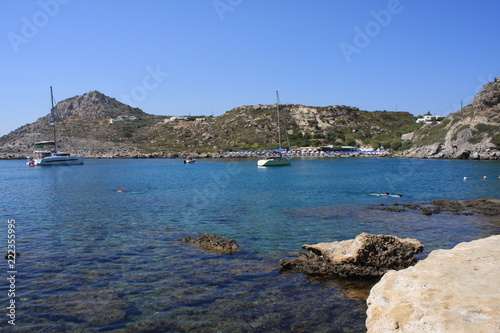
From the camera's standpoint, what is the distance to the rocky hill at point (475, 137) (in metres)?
84.5

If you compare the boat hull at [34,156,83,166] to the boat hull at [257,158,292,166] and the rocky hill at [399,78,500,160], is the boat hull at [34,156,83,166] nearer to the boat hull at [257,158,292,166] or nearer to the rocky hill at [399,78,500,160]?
the boat hull at [257,158,292,166]

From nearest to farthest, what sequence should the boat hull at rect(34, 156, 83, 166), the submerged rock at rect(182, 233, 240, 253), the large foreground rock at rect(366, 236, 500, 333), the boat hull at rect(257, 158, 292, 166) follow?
the large foreground rock at rect(366, 236, 500, 333), the submerged rock at rect(182, 233, 240, 253), the boat hull at rect(257, 158, 292, 166), the boat hull at rect(34, 156, 83, 166)

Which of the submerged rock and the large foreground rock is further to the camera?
the submerged rock

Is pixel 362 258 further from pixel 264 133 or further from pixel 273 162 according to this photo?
pixel 264 133

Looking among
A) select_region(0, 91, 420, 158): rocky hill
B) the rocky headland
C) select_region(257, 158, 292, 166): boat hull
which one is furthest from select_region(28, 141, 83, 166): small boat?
select_region(257, 158, 292, 166): boat hull

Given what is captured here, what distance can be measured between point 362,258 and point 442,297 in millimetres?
5428

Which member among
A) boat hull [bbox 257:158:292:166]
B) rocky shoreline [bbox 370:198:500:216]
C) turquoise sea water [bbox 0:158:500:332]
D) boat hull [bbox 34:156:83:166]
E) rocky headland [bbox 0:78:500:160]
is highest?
rocky headland [bbox 0:78:500:160]

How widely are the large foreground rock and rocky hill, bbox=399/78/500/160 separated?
292ft

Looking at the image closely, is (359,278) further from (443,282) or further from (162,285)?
(162,285)

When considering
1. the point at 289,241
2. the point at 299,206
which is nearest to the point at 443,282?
the point at 289,241

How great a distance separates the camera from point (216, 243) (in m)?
14.6

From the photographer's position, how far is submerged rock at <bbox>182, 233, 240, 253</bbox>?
14.2m

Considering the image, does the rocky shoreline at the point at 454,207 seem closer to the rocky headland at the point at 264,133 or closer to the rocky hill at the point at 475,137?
the rocky hill at the point at 475,137

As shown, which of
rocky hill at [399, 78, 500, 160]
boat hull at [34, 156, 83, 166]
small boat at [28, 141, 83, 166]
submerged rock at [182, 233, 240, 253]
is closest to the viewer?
submerged rock at [182, 233, 240, 253]
